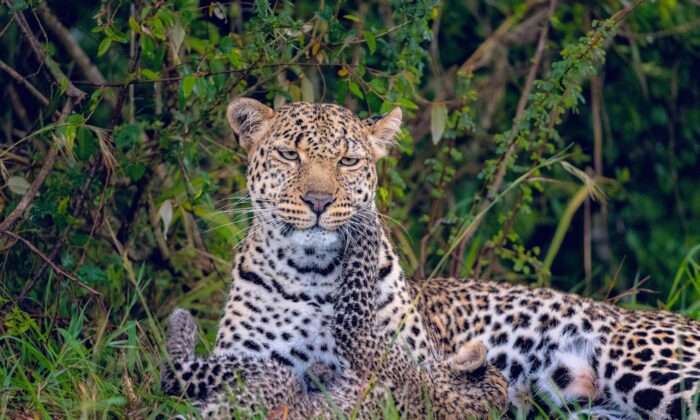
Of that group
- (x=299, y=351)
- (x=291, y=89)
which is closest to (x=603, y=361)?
(x=299, y=351)

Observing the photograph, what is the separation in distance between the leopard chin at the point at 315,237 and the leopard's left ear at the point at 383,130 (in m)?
0.78

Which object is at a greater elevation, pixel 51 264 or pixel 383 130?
pixel 383 130

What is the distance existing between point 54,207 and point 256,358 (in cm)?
176

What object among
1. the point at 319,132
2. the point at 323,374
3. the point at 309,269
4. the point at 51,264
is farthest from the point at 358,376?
the point at 51,264

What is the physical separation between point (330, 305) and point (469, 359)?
2.74ft

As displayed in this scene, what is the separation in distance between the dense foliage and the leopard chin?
1.41 ft

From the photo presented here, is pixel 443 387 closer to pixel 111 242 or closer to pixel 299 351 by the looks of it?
pixel 299 351

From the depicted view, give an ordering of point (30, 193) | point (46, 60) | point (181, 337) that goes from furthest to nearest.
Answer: point (46, 60), point (30, 193), point (181, 337)

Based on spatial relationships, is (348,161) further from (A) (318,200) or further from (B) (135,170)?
(B) (135,170)

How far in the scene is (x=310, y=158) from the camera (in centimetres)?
654

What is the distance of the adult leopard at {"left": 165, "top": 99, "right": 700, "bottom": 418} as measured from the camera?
635 cm

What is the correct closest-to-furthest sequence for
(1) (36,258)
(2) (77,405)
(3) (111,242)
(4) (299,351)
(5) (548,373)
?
(2) (77,405) < (4) (299,351) < (5) (548,373) < (1) (36,258) < (3) (111,242)

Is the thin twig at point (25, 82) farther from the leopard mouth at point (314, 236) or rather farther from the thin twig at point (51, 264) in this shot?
the leopard mouth at point (314, 236)

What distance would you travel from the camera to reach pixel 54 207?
280 inches
